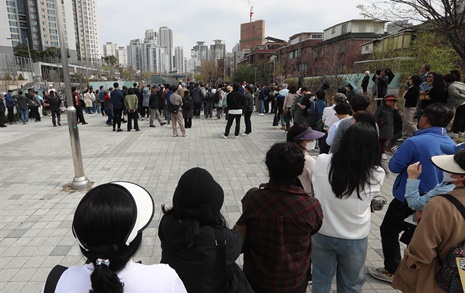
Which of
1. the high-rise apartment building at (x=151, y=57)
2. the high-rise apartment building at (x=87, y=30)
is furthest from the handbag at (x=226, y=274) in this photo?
the high-rise apartment building at (x=151, y=57)

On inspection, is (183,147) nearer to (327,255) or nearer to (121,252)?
(327,255)

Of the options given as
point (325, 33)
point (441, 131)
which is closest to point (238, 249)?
point (441, 131)

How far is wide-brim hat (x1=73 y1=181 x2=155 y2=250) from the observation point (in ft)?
3.75

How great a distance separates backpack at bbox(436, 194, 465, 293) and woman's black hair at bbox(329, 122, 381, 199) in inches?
19.8

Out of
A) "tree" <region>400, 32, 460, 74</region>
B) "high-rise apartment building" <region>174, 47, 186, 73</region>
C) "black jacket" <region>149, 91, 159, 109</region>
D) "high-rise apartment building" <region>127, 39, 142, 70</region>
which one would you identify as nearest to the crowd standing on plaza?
"black jacket" <region>149, 91, 159, 109</region>

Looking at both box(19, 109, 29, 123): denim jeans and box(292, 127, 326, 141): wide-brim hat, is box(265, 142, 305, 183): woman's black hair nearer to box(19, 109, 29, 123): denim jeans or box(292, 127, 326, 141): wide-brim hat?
box(292, 127, 326, 141): wide-brim hat

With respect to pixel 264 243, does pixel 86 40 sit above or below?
above

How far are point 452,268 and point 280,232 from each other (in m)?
0.97

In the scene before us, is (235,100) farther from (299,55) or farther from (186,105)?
(299,55)

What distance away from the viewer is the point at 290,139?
3115 mm

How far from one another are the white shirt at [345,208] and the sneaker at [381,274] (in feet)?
3.80

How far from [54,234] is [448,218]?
4.40m

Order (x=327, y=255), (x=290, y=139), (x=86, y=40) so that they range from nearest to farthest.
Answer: (x=327, y=255) → (x=290, y=139) → (x=86, y=40)

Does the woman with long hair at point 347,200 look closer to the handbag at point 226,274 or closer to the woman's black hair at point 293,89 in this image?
the handbag at point 226,274
